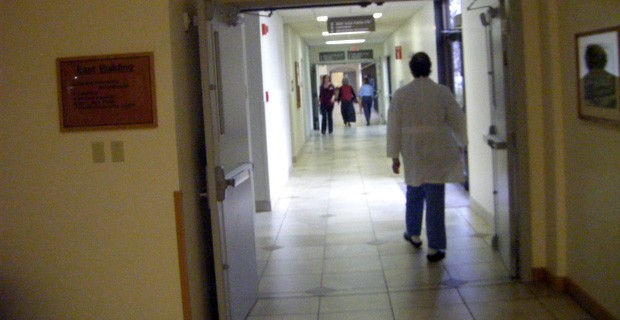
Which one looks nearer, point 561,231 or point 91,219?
point 91,219

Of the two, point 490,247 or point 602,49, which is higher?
point 602,49

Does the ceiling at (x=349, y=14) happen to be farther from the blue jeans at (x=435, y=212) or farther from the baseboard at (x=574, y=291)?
the baseboard at (x=574, y=291)

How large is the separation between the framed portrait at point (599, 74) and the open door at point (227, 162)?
6.78ft

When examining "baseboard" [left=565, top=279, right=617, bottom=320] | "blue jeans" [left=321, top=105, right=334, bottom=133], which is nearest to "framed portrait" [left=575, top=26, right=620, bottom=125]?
"baseboard" [left=565, top=279, right=617, bottom=320]

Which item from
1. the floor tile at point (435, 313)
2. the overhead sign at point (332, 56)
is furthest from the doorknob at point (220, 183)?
the overhead sign at point (332, 56)

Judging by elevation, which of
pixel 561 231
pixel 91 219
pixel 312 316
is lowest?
pixel 312 316

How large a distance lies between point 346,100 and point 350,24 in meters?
9.97

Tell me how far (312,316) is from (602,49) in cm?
235

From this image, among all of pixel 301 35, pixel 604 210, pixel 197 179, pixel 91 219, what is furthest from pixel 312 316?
pixel 301 35

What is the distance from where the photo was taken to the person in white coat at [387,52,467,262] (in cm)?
589

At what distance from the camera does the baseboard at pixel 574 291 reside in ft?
14.1

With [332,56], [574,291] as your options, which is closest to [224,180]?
[574,291]

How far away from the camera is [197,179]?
451 centimetres

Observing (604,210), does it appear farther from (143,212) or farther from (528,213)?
(143,212)
